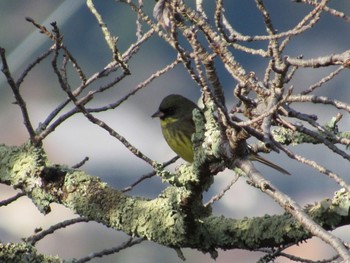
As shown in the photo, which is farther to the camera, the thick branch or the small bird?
the small bird

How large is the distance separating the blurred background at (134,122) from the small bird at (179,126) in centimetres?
51

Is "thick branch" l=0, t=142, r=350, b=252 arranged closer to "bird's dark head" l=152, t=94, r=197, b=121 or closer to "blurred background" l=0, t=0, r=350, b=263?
"bird's dark head" l=152, t=94, r=197, b=121

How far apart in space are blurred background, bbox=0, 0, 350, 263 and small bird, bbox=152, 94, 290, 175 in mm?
507

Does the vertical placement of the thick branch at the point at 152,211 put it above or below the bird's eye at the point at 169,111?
below

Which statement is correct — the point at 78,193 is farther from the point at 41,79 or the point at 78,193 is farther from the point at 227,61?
the point at 41,79

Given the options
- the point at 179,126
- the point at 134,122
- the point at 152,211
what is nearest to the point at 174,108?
the point at 179,126

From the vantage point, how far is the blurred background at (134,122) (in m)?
6.78

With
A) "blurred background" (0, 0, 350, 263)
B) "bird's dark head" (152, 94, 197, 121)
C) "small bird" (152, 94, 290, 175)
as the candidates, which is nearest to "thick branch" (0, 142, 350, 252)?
"small bird" (152, 94, 290, 175)

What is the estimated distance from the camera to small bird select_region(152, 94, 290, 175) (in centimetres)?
569

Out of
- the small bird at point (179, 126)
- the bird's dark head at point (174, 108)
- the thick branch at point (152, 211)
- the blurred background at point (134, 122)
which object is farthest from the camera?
the blurred background at point (134, 122)

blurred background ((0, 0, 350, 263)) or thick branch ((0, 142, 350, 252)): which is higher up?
blurred background ((0, 0, 350, 263))

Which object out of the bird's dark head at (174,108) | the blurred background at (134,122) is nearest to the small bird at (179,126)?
the bird's dark head at (174,108)

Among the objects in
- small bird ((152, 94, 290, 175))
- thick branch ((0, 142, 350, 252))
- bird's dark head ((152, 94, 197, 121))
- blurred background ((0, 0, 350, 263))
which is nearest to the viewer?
thick branch ((0, 142, 350, 252))

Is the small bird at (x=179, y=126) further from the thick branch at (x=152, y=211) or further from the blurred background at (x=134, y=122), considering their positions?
the thick branch at (x=152, y=211)
